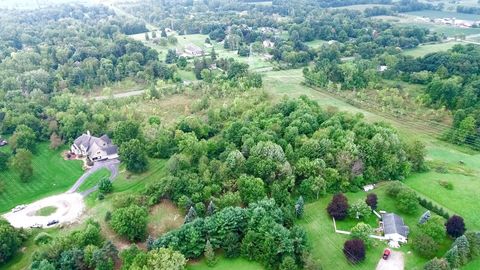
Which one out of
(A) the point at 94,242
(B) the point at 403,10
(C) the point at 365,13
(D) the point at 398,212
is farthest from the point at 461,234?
(B) the point at 403,10

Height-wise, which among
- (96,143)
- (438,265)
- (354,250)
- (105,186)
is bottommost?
(354,250)

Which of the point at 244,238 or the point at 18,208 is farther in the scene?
the point at 18,208

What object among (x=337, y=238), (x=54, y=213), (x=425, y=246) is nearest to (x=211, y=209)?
(x=337, y=238)

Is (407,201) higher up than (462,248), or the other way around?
(407,201)

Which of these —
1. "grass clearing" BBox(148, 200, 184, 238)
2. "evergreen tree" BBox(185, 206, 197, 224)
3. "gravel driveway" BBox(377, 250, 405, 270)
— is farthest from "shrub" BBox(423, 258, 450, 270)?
"grass clearing" BBox(148, 200, 184, 238)

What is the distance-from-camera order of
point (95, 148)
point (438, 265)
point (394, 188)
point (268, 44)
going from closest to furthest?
point (438, 265) < point (394, 188) < point (95, 148) < point (268, 44)

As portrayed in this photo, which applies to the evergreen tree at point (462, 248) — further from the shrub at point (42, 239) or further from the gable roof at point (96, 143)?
the gable roof at point (96, 143)

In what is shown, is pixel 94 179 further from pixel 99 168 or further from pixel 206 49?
pixel 206 49

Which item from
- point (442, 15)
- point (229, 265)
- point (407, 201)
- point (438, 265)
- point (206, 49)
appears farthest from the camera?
point (442, 15)
